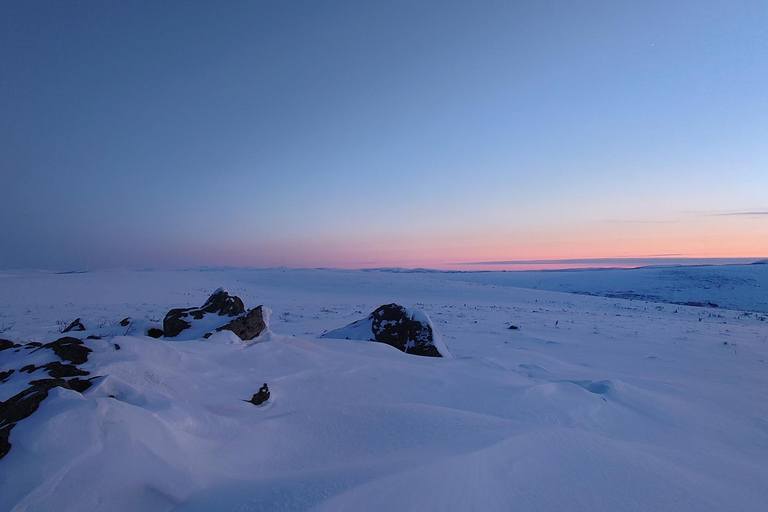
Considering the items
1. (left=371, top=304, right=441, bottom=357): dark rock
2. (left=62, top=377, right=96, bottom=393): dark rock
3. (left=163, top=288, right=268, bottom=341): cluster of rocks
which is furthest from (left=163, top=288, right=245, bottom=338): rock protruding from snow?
(left=62, top=377, right=96, bottom=393): dark rock

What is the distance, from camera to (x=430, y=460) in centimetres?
223

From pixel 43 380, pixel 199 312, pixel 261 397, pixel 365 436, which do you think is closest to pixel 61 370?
pixel 43 380

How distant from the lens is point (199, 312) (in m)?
5.90

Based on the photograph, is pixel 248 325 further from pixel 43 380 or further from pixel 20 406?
pixel 20 406

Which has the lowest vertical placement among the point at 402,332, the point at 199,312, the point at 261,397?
the point at 402,332

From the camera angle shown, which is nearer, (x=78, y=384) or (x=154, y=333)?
(x=78, y=384)

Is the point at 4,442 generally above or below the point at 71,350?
below

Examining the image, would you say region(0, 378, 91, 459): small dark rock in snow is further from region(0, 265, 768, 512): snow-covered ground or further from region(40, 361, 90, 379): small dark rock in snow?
region(40, 361, 90, 379): small dark rock in snow

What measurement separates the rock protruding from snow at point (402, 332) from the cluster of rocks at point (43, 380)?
15.9ft

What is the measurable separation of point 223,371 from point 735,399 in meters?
6.44

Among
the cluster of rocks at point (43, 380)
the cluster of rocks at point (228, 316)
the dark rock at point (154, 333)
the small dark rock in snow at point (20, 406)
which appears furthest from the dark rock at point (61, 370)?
the dark rock at point (154, 333)

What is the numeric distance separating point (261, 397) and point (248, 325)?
221 cm

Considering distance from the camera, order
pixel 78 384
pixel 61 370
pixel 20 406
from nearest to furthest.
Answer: pixel 20 406 < pixel 78 384 < pixel 61 370

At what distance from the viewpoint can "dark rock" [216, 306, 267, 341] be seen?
5.10 m
